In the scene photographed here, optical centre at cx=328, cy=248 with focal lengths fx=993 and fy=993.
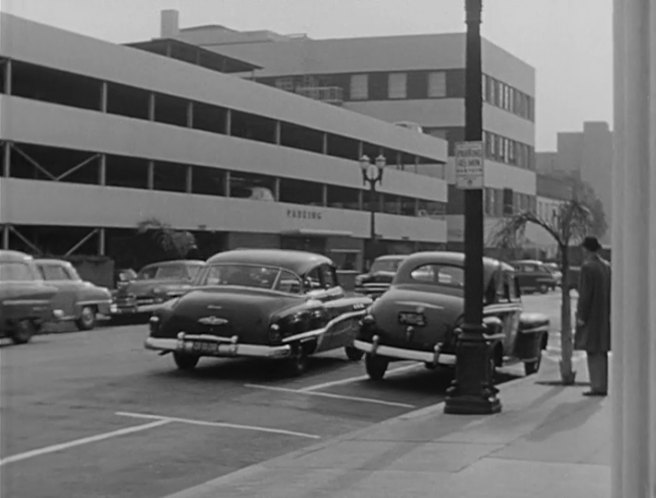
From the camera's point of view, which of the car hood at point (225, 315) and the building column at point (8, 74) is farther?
the car hood at point (225, 315)

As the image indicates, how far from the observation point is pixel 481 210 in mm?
7566

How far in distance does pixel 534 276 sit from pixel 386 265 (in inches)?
130

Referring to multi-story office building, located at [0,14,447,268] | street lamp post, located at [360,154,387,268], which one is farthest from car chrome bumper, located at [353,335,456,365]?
street lamp post, located at [360,154,387,268]

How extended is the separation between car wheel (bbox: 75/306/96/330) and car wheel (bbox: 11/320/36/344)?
1.23 ft

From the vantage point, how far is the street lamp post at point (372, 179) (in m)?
5.61

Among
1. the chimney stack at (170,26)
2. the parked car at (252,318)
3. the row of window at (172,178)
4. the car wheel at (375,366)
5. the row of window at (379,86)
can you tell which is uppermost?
the chimney stack at (170,26)

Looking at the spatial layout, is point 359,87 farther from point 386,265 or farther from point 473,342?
point 473,342

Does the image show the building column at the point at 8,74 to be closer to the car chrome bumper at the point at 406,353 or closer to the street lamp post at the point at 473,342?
the street lamp post at the point at 473,342

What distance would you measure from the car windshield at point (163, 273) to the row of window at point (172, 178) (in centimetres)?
46

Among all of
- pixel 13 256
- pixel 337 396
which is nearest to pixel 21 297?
pixel 13 256

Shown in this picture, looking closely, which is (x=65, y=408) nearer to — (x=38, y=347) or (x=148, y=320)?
(x=38, y=347)

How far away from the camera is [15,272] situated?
209 inches

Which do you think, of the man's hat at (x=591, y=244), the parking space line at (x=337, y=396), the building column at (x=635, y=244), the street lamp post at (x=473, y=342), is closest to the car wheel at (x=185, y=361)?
the parking space line at (x=337, y=396)

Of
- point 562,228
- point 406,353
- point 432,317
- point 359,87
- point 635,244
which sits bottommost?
point 406,353
